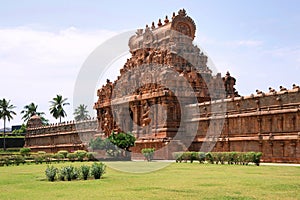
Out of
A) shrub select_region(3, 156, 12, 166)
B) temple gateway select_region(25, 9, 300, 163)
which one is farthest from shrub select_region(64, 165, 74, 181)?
shrub select_region(3, 156, 12, 166)

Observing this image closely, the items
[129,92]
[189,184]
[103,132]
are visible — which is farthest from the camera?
[103,132]

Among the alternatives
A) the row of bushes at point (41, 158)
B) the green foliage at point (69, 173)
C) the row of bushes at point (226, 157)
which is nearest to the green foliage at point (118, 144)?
the row of bushes at point (41, 158)

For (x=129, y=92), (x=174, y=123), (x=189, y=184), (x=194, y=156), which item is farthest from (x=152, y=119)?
(x=189, y=184)

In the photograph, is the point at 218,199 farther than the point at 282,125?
No

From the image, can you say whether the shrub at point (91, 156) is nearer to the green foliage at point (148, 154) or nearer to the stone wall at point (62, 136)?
the green foliage at point (148, 154)

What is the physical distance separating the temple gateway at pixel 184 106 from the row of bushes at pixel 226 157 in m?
4.70

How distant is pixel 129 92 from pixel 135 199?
46054 mm

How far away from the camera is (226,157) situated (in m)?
36.3

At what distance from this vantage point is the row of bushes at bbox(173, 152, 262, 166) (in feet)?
111

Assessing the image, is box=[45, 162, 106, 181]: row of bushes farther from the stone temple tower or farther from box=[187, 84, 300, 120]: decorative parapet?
the stone temple tower

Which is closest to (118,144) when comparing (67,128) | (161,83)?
(161,83)

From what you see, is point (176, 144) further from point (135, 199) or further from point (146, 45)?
point (135, 199)

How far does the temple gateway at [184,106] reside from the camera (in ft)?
128

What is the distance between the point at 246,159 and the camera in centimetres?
3456
